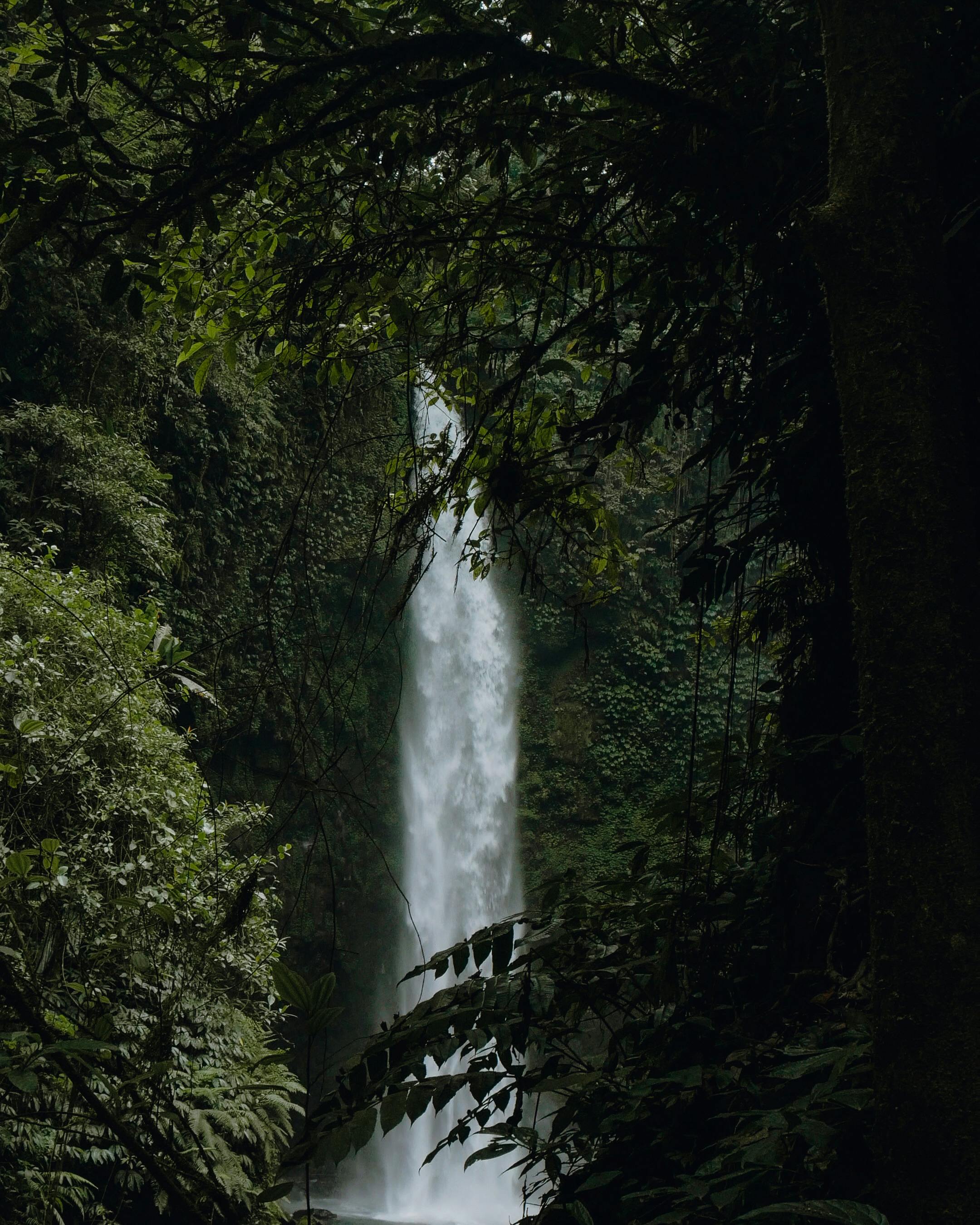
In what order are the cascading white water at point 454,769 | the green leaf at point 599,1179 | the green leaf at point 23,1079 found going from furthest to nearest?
1. the cascading white water at point 454,769
2. the green leaf at point 23,1079
3. the green leaf at point 599,1179

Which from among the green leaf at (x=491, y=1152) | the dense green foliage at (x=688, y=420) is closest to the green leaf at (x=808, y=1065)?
the dense green foliage at (x=688, y=420)

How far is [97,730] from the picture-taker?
4.98 metres

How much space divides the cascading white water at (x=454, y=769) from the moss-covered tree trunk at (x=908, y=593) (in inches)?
414

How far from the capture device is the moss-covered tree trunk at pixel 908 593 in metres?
0.92

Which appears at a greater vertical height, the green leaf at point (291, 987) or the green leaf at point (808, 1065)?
the green leaf at point (291, 987)

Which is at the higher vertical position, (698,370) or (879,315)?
(698,370)

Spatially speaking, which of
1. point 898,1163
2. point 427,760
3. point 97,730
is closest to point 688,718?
point 427,760

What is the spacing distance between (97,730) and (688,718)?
10.4 metres

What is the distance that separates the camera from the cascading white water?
1234 centimetres

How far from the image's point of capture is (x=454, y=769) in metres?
13.2

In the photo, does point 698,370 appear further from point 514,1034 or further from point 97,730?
point 97,730

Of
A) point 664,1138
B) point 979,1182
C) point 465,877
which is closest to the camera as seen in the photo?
point 979,1182

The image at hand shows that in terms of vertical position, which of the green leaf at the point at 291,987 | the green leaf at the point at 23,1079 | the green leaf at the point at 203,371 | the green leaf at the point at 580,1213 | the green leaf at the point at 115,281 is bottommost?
the green leaf at the point at 580,1213

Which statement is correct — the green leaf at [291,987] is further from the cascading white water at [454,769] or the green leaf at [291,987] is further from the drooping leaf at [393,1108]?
the cascading white water at [454,769]
